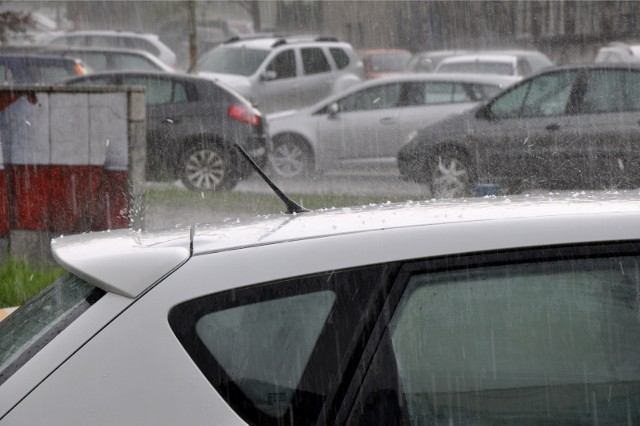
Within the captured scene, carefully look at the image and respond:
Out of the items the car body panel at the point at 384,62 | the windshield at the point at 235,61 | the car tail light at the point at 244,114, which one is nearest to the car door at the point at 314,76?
the windshield at the point at 235,61

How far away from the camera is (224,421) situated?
7.20 ft

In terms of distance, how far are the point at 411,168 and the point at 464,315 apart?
37.9ft

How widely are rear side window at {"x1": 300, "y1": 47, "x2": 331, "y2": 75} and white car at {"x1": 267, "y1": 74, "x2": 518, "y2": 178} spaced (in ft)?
18.5

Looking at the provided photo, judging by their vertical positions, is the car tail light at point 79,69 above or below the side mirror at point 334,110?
above

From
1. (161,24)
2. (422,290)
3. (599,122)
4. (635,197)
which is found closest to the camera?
(422,290)

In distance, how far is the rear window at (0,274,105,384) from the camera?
236 centimetres

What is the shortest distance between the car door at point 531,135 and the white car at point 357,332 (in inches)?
394

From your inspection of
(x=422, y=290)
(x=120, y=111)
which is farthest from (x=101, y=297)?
(x=120, y=111)

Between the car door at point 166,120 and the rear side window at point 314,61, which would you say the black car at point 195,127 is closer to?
the car door at point 166,120

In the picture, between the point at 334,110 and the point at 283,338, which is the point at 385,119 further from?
the point at 283,338

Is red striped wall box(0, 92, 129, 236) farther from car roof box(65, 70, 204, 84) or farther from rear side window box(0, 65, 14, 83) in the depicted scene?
rear side window box(0, 65, 14, 83)

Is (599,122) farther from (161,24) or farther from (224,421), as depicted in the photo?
(161,24)

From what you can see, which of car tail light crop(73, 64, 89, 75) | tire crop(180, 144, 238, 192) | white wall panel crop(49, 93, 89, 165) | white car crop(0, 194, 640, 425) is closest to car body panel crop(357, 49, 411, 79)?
car tail light crop(73, 64, 89, 75)

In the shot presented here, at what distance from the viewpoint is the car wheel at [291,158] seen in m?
16.0
